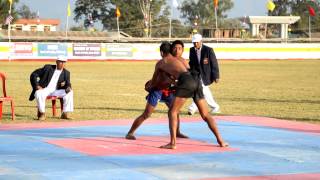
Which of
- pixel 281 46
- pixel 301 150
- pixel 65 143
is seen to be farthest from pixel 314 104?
pixel 281 46

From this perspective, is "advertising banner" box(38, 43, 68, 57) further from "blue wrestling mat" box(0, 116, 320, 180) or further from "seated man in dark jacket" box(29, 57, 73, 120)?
"blue wrestling mat" box(0, 116, 320, 180)

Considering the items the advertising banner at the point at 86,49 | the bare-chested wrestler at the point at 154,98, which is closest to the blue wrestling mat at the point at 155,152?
the bare-chested wrestler at the point at 154,98

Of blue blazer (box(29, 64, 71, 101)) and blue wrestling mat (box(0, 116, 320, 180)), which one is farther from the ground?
blue blazer (box(29, 64, 71, 101))

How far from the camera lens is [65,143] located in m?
10.5

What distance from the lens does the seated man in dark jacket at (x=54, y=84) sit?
14.4 m

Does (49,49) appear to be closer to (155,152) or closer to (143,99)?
(143,99)

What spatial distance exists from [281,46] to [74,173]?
50863 millimetres

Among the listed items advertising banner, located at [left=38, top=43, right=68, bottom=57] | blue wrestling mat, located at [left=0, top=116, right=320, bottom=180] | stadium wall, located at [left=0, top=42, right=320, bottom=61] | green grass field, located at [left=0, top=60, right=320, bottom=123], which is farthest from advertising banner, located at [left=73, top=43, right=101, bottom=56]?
blue wrestling mat, located at [left=0, top=116, right=320, bottom=180]

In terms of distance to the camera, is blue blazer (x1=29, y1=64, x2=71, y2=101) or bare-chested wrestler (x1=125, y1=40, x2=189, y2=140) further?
blue blazer (x1=29, y1=64, x2=71, y2=101)

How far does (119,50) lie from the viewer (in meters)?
51.4

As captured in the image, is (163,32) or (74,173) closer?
(74,173)

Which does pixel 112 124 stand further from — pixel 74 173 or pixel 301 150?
pixel 74 173

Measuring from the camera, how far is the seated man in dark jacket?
47.2 ft

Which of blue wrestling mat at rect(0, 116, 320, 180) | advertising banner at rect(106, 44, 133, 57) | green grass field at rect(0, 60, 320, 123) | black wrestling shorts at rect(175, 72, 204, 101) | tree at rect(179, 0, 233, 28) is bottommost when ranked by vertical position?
green grass field at rect(0, 60, 320, 123)
